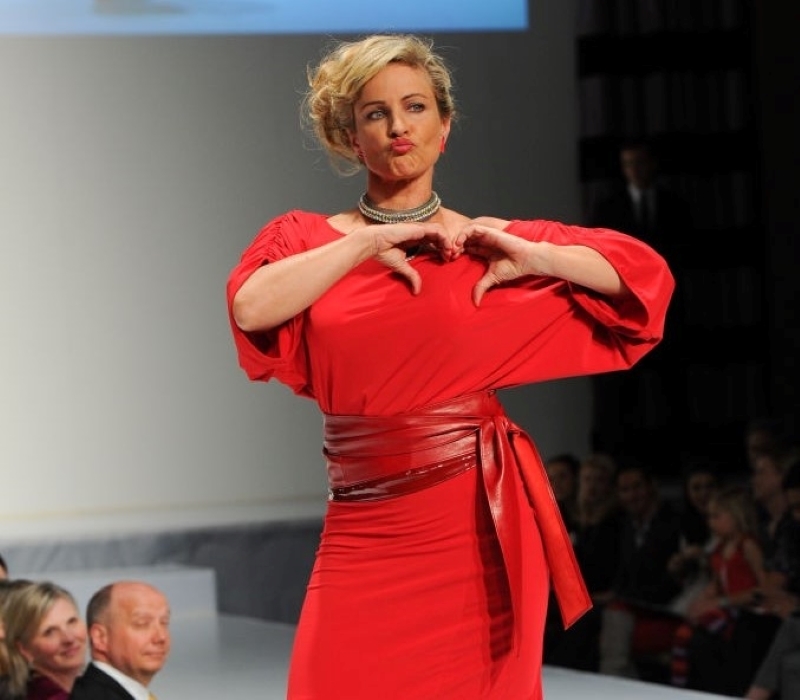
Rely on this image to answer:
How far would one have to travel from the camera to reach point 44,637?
3428mm

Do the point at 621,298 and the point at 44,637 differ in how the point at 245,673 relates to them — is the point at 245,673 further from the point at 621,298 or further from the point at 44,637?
the point at 621,298

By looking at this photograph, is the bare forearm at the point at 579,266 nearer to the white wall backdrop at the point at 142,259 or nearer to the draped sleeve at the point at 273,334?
the draped sleeve at the point at 273,334

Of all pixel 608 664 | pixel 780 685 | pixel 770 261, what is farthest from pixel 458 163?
pixel 780 685

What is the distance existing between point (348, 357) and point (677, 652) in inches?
116

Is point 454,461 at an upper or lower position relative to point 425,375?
lower

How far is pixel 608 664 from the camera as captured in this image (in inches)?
199

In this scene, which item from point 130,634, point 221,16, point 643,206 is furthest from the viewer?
point 643,206

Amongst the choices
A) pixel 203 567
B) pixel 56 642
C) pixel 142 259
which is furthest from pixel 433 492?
pixel 142 259

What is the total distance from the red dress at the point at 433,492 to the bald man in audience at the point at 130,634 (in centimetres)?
116

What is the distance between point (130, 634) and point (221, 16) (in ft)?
11.9

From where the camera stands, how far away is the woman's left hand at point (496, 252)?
200 cm

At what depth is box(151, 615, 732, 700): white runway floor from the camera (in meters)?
3.98

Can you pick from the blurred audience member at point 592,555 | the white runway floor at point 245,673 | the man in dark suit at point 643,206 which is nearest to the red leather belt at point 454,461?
the white runway floor at point 245,673

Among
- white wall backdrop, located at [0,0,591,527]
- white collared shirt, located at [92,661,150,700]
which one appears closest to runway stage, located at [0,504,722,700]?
white wall backdrop, located at [0,0,591,527]
